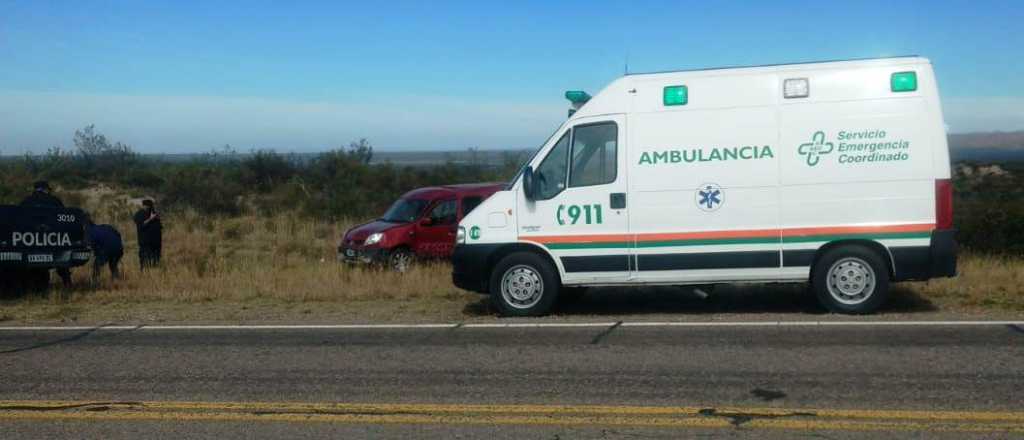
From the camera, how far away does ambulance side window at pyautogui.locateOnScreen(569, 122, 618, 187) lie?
11.2m

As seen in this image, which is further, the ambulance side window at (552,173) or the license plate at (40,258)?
the license plate at (40,258)

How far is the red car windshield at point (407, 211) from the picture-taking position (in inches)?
715

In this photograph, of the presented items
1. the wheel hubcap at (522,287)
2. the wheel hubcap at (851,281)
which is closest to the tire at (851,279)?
the wheel hubcap at (851,281)

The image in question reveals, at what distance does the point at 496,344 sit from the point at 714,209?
2819 millimetres

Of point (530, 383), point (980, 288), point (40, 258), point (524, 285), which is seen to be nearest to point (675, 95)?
point (524, 285)

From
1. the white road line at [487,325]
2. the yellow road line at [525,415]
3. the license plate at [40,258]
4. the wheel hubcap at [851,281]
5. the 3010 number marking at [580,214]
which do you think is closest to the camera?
the yellow road line at [525,415]

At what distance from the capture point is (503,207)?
11.6m

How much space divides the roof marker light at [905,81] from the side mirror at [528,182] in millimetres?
3749

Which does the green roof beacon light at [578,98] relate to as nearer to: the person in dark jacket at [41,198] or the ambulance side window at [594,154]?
the ambulance side window at [594,154]

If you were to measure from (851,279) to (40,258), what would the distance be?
10266mm

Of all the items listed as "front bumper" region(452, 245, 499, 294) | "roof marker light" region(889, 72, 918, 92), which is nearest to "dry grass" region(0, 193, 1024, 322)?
"front bumper" region(452, 245, 499, 294)

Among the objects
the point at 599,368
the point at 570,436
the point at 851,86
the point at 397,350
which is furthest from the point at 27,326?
the point at 851,86

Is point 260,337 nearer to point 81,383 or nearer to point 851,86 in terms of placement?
point 81,383

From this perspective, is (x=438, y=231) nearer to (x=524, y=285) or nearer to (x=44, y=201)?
(x=44, y=201)
